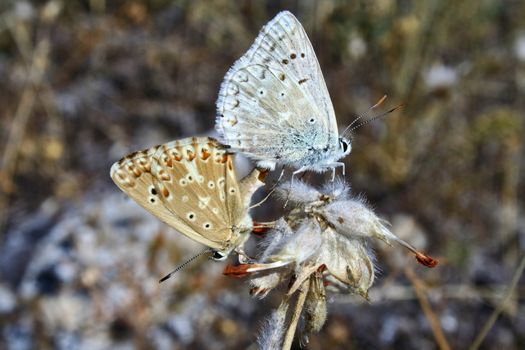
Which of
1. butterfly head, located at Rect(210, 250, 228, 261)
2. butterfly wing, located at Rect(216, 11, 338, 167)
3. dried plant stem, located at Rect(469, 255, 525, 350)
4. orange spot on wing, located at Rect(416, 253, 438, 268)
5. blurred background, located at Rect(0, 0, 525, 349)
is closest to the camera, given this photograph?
orange spot on wing, located at Rect(416, 253, 438, 268)

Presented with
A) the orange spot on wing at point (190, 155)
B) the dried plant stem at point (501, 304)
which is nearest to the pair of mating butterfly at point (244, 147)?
the orange spot on wing at point (190, 155)

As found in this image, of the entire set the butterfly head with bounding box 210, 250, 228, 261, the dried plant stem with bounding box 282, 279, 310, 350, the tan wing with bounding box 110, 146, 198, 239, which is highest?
the tan wing with bounding box 110, 146, 198, 239

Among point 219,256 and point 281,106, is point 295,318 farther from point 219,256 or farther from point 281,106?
point 281,106

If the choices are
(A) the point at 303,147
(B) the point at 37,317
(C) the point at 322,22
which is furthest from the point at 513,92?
(B) the point at 37,317

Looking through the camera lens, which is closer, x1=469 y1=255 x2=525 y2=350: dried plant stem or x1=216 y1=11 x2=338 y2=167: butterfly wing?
x1=216 y1=11 x2=338 y2=167: butterfly wing

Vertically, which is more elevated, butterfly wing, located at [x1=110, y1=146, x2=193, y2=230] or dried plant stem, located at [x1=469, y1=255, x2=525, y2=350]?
butterfly wing, located at [x1=110, y1=146, x2=193, y2=230]

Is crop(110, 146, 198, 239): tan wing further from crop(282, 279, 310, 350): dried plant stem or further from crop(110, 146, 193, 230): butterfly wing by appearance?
crop(282, 279, 310, 350): dried plant stem

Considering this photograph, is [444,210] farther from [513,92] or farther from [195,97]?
[195,97]

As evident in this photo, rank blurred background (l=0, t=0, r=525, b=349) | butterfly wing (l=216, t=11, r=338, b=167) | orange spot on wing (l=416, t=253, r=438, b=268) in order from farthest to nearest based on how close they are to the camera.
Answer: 1. blurred background (l=0, t=0, r=525, b=349)
2. butterfly wing (l=216, t=11, r=338, b=167)
3. orange spot on wing (l=416, t=253, r=438, b=268)

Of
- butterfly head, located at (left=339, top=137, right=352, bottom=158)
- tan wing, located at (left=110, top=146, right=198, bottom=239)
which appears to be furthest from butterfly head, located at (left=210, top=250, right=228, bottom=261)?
butterfly head, located at (left=339, top=137, right=352, bottom=158)
